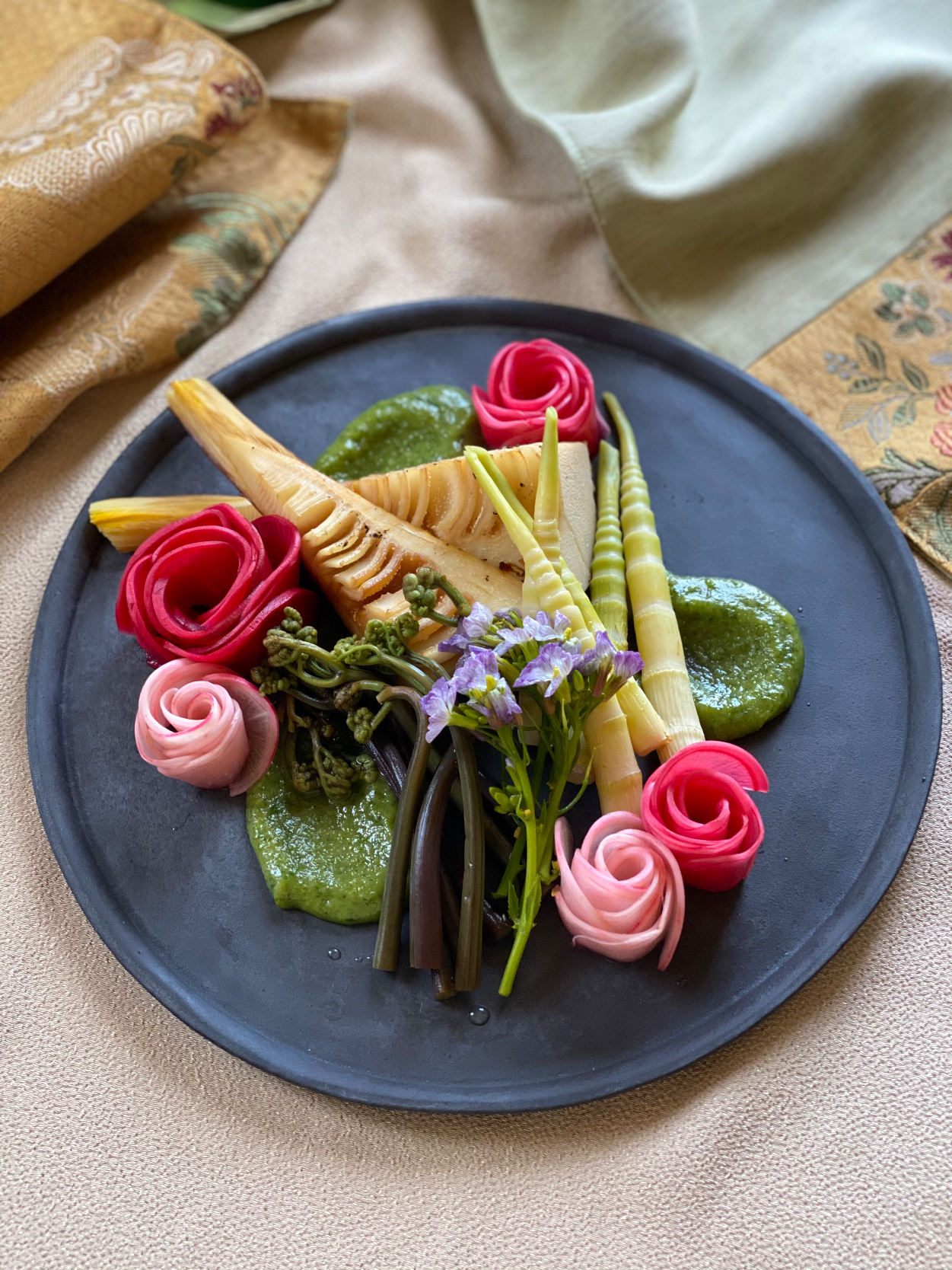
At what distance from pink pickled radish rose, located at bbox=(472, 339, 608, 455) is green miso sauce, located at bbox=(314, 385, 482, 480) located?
0.31 feet

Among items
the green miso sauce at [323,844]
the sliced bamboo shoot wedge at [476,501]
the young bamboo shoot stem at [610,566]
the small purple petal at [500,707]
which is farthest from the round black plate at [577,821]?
the small purple petal at [500,707]

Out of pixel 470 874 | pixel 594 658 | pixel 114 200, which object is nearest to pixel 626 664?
pixel 594 658

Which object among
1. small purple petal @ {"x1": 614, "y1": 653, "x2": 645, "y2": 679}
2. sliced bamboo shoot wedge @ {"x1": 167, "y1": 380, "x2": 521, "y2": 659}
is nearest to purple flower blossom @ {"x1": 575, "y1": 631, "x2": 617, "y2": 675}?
small purple petal @ {"x1": 614, "y1": 653, "x2": 645, "y2": 679}

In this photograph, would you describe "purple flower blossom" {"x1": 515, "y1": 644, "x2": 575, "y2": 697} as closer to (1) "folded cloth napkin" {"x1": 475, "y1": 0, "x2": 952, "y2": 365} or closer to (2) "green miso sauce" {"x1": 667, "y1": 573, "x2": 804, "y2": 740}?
(2) "green miso sauce" {"x1": 667, "y1": 573, "x2": 804, "y2": 740}

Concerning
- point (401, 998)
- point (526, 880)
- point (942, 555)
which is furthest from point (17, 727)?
point (942, 555)

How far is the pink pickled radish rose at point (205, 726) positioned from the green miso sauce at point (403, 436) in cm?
62

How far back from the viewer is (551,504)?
1.90 meters

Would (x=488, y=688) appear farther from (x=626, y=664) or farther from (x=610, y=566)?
(x=610, y=566)

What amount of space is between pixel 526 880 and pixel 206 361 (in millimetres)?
1644

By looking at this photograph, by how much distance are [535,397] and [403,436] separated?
1.03 feet

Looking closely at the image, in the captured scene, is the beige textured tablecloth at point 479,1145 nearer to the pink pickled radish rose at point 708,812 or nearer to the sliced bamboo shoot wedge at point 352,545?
the pink pickled radish rose at point 708,812

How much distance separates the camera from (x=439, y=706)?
1.57m

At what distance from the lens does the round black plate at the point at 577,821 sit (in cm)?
168

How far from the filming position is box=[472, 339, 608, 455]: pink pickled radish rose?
83.4 inches
